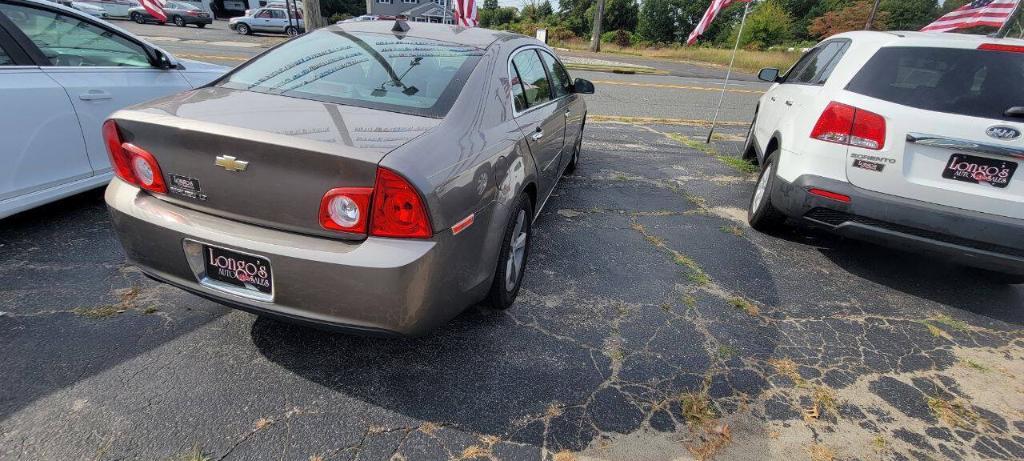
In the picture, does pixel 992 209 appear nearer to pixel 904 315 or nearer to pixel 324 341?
pixel 904 315

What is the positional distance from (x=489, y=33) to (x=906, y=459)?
309cm

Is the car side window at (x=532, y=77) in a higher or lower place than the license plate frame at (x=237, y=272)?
higher

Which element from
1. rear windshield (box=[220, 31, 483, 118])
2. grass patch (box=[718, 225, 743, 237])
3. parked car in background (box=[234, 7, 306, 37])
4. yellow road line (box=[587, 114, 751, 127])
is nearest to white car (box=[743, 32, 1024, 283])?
grass patch (box=[718, 225, 743, 237])

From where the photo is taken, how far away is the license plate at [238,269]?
6.34 feet

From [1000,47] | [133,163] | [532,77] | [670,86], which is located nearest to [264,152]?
[133,163]

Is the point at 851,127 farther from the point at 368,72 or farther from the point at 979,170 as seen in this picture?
the point at 368,72

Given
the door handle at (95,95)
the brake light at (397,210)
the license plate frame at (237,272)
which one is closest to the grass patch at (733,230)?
the brake light at (397,210)

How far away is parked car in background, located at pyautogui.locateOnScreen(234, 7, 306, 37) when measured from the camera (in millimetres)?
25719

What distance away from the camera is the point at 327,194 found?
6.11ft

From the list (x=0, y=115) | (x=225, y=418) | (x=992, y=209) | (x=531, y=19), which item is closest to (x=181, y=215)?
(x=225, y=418)

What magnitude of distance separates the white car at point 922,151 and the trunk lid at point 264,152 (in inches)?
108

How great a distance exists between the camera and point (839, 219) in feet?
11.1

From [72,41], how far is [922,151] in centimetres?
559

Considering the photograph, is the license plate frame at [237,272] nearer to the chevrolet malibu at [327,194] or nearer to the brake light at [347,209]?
the chevrolet malibu at [327,194]
